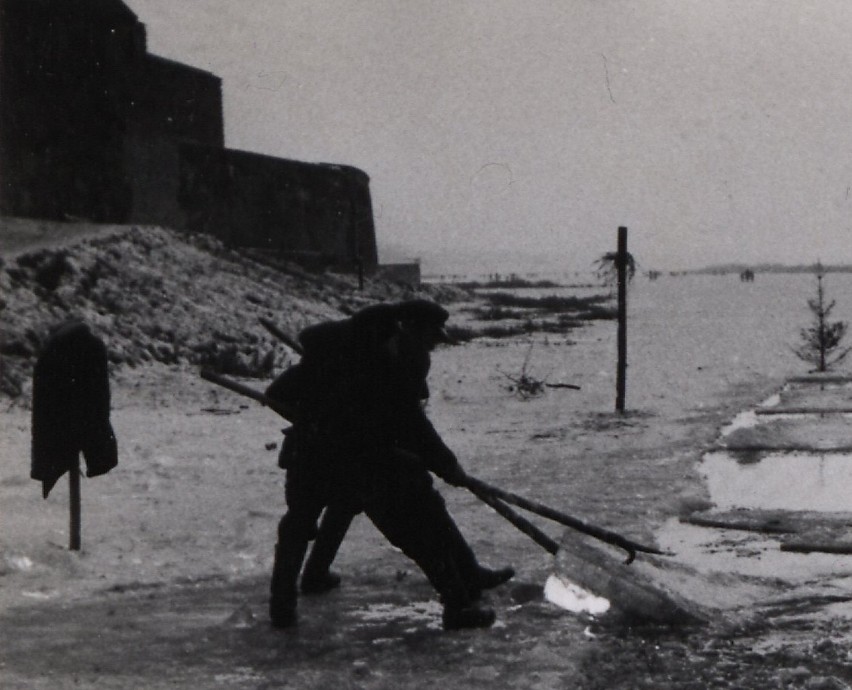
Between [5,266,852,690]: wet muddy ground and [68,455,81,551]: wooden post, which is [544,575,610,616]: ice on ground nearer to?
[5,266,852,690]: wet muddy ground

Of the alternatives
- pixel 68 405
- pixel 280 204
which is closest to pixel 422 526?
pixel 68 405

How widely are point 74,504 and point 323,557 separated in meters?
1.60

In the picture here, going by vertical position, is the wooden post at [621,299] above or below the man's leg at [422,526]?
above

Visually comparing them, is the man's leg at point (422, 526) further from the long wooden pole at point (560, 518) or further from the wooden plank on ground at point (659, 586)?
the wooden plank on ground at point (659, 586)

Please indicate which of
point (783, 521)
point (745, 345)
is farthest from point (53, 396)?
point (745, 345)

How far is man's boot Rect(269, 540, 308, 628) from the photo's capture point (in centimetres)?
472

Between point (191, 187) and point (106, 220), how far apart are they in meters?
6.39

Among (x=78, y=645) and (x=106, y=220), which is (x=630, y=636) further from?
(x=106, y=220)

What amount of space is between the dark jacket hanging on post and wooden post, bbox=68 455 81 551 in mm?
63

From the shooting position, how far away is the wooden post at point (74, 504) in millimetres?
5805

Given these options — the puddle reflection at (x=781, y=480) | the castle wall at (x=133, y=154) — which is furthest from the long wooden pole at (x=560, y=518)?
the castle wall at (x=133, y=154)

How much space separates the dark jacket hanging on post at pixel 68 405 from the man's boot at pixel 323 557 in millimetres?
1321

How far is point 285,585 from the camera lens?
4.73 metres

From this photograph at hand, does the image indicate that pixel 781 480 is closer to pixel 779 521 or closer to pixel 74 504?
pixel 779 521
